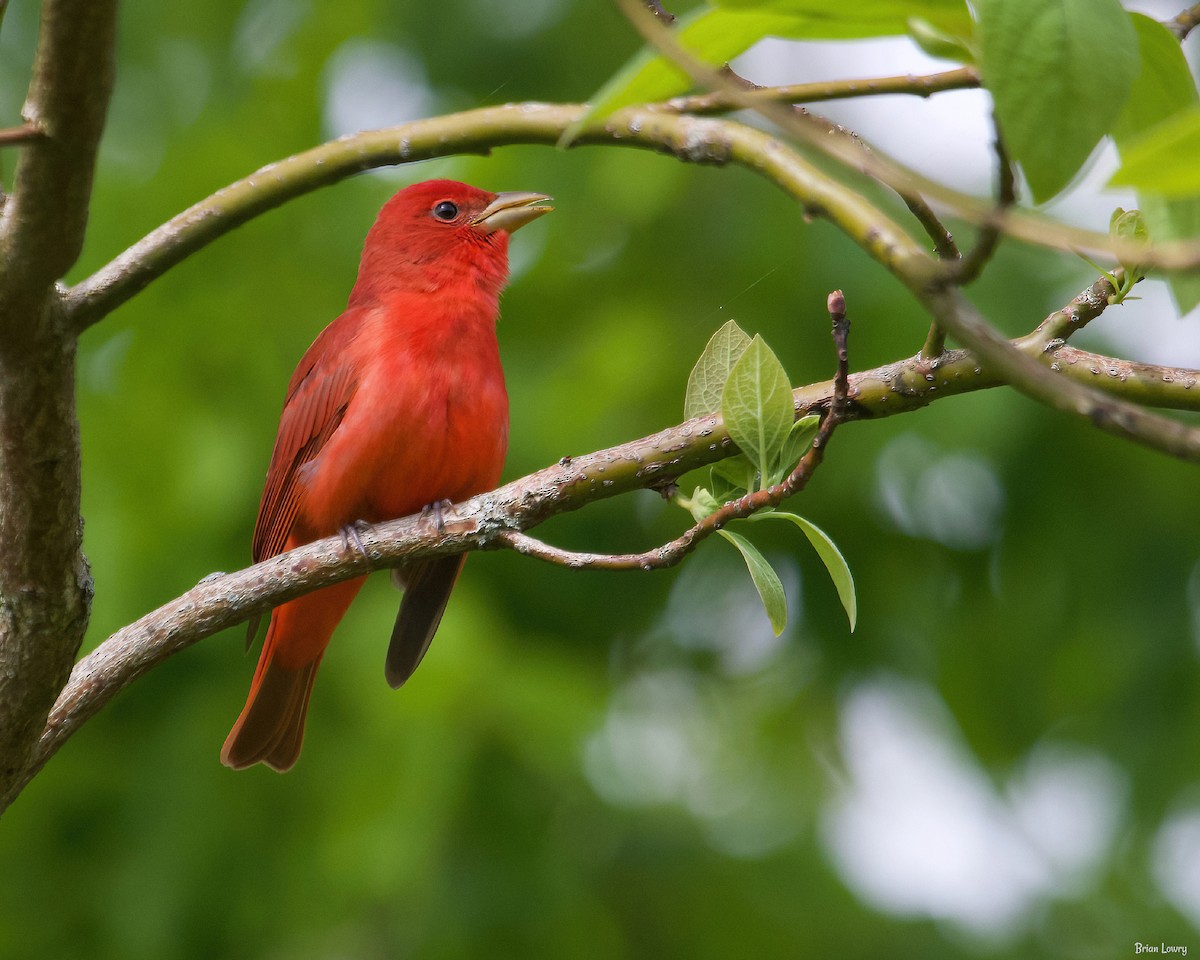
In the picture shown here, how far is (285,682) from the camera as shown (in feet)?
14.6

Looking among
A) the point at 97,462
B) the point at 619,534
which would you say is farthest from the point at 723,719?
the point at 97,462

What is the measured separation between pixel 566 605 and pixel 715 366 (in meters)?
4.22

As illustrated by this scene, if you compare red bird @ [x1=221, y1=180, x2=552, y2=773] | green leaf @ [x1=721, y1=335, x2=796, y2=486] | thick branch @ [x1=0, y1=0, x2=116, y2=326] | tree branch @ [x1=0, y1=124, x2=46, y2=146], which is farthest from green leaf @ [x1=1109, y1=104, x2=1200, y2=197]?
red bird @ [x1=221, y1=180, x2=552, y2=773]

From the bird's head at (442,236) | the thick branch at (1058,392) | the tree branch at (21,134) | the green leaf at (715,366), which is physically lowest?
the thick branch at (1058,392)

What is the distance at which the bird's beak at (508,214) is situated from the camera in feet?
15.1

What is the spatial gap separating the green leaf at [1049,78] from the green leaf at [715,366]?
1.10 metres

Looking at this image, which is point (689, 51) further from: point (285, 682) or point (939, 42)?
point (285, 682)

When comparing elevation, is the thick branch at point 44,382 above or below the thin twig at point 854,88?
below

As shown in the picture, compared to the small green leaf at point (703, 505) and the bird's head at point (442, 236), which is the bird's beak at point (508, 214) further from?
the small green leaf at point (703, 505)

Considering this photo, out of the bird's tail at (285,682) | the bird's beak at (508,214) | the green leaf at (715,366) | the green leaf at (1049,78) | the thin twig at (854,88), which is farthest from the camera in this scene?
the bird's beak at (508,214)

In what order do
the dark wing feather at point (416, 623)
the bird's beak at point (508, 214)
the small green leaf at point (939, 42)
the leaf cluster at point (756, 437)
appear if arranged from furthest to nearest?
1. the bird's beak at point (508, 214)
2. the dark wing feather at point (416, 623)
3. the leaf cluster at point (756, 437)
4. the small green leaf at point (939, 42)

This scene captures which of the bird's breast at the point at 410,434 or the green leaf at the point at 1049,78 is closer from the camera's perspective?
the green leaf at the point at 1049,78

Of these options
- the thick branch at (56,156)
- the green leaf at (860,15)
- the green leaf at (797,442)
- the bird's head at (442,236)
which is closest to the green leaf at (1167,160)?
the green leaf at (860,15)

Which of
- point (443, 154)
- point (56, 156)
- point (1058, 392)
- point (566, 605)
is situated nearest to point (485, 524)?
point (443, 154)
